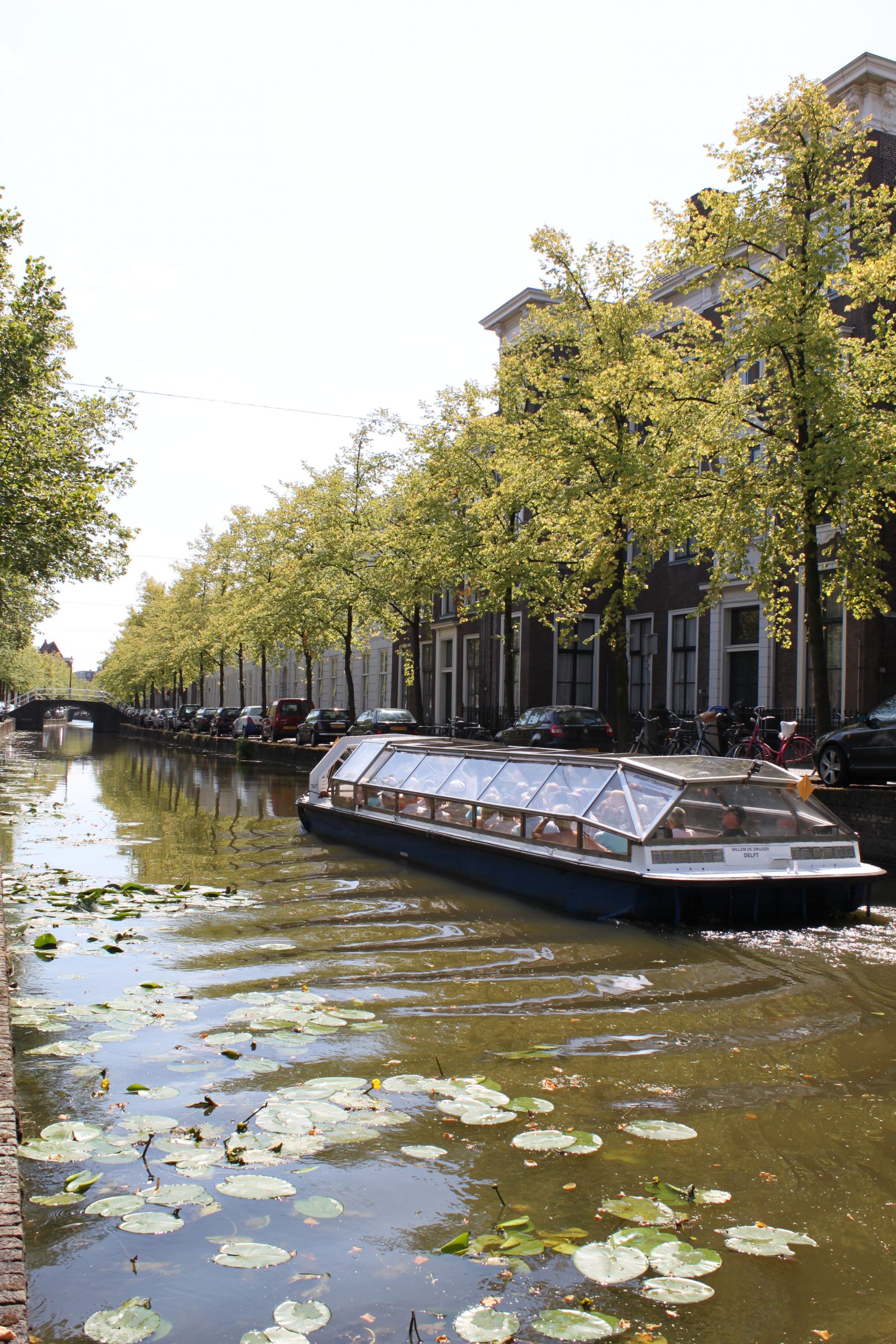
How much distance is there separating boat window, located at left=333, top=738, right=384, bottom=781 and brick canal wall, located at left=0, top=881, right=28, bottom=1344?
36.8 ft

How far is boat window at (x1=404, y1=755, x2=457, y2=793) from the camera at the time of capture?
13648 millimetres

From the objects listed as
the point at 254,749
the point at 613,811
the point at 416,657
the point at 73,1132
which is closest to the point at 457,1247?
the point at 73,1132

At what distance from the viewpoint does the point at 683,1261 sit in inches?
141

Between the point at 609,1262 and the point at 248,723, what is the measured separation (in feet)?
133

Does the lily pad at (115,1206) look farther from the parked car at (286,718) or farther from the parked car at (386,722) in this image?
the parked car at (286,718)

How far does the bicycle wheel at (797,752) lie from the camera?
16.5 meters

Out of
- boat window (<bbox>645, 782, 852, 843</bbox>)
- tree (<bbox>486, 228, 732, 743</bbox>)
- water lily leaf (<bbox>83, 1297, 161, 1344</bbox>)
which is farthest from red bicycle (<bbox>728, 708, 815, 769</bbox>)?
water lily leaf (<bbox>83, 1297, 161, 1344</bbox>)

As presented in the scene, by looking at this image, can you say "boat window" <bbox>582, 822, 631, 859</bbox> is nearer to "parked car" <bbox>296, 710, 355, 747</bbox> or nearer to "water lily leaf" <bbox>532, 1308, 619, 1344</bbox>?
"water lily leaf" <bbox>532, 1308, 619, 1344</bbox>

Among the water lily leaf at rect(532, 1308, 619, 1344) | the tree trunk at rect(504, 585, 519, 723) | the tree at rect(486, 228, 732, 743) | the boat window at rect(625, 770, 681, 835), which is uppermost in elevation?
the tree at rect(486, 228, 732, 743)

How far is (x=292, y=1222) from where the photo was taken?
154 inches

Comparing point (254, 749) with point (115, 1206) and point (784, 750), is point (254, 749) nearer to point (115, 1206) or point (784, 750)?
point (784, 750)

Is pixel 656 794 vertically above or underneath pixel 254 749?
above

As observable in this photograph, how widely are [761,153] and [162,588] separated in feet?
239

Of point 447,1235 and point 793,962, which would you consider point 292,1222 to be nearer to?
point 447,1235
